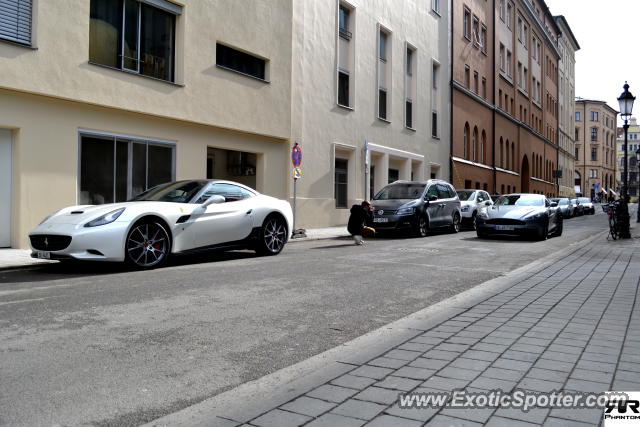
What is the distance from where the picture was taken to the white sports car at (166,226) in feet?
27.7

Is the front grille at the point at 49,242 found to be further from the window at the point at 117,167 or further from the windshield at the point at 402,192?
the windshield at the point at 402,192

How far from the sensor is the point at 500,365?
385 centimetres

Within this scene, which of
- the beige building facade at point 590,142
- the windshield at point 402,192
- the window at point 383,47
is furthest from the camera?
the beige building facade at point 590,142

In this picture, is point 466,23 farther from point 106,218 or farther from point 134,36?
point 106,218

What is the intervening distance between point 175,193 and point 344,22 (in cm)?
1621

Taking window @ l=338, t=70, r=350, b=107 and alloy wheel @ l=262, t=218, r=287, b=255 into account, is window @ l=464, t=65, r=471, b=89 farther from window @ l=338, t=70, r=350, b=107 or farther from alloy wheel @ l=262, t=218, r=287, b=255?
alloy wheel @ l=262, t=218, r=287, b=255

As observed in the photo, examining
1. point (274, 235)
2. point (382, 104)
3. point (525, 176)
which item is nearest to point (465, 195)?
point (382, 104)

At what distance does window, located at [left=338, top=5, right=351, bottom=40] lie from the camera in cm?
2353

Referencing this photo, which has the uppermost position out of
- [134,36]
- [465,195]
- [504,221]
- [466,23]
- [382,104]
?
[466,23]

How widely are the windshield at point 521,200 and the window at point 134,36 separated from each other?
10.6 meters

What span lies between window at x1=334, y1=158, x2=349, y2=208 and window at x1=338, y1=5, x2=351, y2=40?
522 centimetres

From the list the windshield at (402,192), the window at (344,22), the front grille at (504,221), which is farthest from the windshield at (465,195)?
the window at (344,22)

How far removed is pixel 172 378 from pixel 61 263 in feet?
23.3

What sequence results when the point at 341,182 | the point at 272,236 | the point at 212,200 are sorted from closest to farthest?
1. the point at 212,200
2. the point at 272,236
3. the point at 341,182
